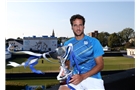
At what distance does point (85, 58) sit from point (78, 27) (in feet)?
1.18

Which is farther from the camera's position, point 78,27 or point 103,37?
point 103,37

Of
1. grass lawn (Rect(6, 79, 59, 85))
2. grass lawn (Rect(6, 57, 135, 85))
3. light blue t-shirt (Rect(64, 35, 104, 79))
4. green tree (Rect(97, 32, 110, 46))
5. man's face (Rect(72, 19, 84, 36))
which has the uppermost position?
man's face (Rect(72, 19, 84, 36))

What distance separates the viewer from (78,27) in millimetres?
2387

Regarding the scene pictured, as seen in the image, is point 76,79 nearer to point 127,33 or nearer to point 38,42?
point 38,42

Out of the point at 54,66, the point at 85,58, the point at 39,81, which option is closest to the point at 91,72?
the point at 85,58

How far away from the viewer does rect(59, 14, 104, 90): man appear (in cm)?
233

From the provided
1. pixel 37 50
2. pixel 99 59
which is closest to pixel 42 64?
pixel 37 50

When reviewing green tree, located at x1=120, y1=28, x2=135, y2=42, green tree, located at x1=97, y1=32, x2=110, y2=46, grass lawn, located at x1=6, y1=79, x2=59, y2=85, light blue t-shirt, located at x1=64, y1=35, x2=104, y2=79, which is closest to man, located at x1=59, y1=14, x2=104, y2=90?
light blue t-shirt, located at x1=64, y1=35, x2=104, y2=79

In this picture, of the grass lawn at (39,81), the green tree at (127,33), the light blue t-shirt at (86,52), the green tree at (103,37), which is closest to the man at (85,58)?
the light blue t-shirt at (86,52)

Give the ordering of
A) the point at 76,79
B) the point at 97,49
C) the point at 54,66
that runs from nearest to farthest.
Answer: the point at 76,79 → the point at 97,49 → the point at 54,66

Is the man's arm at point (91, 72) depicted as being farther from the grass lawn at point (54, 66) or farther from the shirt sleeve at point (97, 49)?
the grass lawn at point (54, 66)

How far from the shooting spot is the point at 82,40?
95.7 inches

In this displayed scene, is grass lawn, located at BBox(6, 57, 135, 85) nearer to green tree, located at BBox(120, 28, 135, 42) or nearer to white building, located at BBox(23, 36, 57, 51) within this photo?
white building, located at BBox(23, 36, 57, 51)

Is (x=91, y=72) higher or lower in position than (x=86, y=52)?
lower
